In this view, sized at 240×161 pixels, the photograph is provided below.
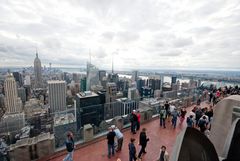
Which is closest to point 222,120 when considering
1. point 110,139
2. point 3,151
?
point 110,139

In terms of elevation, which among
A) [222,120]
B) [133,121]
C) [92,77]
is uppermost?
[222,120]

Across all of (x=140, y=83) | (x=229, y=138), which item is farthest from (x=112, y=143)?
(x=140, y=83)

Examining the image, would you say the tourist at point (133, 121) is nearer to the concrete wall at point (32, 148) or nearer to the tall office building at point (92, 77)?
the concrete wall at point (32, 148)

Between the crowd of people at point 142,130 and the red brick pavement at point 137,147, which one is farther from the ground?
the crowd of people at point 142,130

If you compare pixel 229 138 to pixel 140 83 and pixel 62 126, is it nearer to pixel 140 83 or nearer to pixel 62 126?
pixel 62 126

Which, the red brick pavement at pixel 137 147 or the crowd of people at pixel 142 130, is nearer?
the crowd of people at pixel 142 130

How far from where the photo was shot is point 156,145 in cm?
614

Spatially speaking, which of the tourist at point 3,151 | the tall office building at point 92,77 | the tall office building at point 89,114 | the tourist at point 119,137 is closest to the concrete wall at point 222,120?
the tourist at point 119,137

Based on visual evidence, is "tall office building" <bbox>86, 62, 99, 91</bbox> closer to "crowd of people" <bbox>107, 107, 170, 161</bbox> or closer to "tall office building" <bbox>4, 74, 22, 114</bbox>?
"tall office building" <bbox>4, 74, 22, 114</bbox>

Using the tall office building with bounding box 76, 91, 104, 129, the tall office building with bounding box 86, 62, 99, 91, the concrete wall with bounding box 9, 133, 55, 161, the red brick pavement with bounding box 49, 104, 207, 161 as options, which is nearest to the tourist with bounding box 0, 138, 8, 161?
the concrete wall with bounding box 9, 133, 55, 161

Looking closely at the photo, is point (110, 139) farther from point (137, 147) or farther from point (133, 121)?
point (133, 121)

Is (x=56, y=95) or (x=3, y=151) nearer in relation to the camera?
(x=3, y=151)


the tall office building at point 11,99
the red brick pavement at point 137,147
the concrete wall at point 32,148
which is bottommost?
the tall office building at point 11,99

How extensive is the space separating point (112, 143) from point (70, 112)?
9.14 feet
